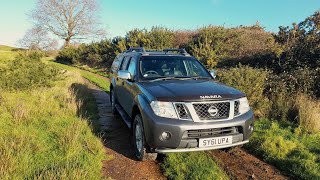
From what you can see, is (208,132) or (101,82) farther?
(101,82)

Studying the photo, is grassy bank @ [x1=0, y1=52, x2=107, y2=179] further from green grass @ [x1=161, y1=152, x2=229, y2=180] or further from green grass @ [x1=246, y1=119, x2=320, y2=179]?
green grass @ [x1=246, y1=119, x2=320, y2=179]

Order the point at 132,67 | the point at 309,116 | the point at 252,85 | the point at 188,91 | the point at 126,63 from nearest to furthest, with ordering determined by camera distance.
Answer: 1. the point at 188,91
2. the point at 132,67
3. the point at 309,116
4. the point at 126,63
5. the point at 252,85

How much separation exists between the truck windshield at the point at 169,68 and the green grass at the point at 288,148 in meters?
1.77

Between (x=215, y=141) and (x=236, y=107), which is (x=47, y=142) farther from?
(x=236, y=107)

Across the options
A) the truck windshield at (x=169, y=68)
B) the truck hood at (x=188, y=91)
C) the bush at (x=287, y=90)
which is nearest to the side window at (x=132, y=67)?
the truck windshield at (x=169, y=68)

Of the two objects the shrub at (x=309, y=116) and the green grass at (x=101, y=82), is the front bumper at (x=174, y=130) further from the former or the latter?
the green grass at (x=101, y=82)

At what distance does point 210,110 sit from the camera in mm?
4578

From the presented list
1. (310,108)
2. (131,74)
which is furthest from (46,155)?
(310,108)

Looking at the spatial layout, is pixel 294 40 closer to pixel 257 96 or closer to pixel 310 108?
pixel 257 96

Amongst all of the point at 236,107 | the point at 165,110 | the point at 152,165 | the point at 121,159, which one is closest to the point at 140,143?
the point at 152,165

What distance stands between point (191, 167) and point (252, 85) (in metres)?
4.99

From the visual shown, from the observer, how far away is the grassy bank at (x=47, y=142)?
4184 mm

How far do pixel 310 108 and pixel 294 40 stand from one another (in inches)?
241

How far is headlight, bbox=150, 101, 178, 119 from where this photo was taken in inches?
179
